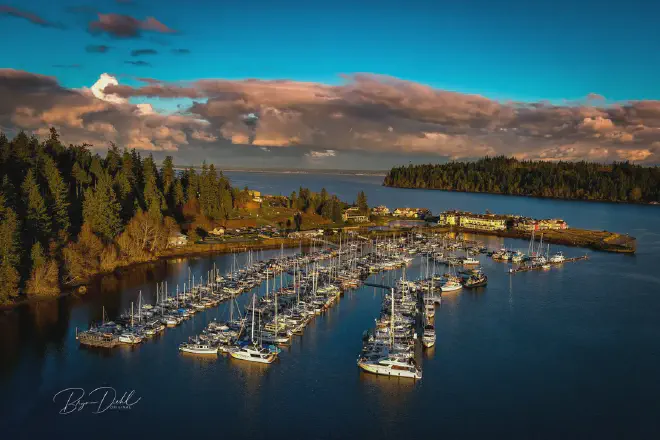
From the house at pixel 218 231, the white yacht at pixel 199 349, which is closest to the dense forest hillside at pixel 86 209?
the house at pixel 218 231

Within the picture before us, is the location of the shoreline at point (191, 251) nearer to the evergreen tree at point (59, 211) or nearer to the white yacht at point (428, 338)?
the evergreen tree at point (59, 211)

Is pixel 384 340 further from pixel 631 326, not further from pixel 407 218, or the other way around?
pixel 407 218

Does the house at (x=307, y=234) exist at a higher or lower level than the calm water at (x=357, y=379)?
higher

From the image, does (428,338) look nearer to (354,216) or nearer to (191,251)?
(191,251)

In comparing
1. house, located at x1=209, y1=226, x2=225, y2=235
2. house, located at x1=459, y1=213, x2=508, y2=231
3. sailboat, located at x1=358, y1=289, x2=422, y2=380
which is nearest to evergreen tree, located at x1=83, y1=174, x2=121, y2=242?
house, located at x1=209, y1=226, x2=225, y2=235

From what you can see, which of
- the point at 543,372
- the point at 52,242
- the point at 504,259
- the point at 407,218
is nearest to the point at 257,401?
the point at 543,372

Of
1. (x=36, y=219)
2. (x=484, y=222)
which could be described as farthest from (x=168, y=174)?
(x=484, y=222)
